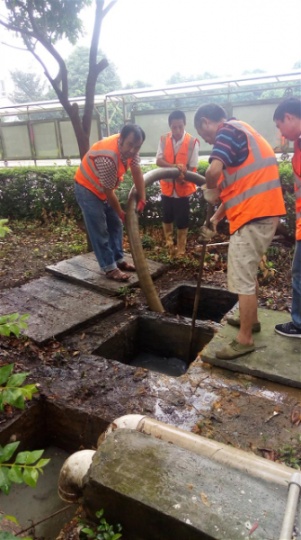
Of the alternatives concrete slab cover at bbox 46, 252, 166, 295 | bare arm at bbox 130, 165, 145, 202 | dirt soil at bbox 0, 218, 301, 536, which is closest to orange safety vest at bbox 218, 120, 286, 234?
dirt soil at bbox 0, 218, 301, 536

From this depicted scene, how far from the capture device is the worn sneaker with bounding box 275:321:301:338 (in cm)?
335

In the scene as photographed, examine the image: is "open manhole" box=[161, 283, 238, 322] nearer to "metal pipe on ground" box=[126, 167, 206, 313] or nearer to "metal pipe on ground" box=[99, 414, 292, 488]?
"metal pipe on ground" box=[126, 167, 206, 313]

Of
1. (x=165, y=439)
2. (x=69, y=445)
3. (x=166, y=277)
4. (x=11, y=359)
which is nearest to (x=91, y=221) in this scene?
(x=166, y=277)

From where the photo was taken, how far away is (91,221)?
4664 mm

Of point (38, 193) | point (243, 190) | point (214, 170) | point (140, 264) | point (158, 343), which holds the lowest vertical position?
point (158, 343)

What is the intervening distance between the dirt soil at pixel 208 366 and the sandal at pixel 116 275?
261 mm

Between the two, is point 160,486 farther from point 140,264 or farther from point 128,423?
point 140,264

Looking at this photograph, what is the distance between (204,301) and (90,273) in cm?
158

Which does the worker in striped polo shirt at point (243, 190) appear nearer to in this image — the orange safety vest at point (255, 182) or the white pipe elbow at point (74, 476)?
the orange safety vest at point (255, 182)

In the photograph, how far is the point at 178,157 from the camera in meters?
5.34

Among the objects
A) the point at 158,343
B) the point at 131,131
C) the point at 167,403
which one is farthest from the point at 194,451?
the point at 131,131

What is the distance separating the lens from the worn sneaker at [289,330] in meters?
3.35

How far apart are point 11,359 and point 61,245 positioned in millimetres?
3613

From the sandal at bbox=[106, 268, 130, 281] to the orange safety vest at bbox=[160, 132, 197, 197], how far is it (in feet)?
4.83
